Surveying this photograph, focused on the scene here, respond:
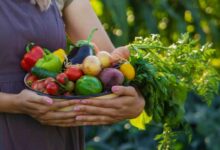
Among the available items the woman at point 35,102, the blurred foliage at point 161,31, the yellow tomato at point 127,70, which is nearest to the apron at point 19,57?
the woman at point 35,102

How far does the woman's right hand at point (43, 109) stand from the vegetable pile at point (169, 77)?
30 cm

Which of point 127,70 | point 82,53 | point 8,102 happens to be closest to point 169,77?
point 127,70

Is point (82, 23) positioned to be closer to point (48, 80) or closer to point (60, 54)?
point (60, 54)

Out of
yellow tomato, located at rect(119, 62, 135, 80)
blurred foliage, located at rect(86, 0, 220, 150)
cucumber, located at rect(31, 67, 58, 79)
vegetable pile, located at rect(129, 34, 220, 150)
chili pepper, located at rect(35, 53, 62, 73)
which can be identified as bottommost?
blurred foliage, located at rect(86, 0, 220, 150)

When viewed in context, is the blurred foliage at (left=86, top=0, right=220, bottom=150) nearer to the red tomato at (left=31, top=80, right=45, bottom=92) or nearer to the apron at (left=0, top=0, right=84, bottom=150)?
the apron at (left=0, top=0, right=84, bottom=150)

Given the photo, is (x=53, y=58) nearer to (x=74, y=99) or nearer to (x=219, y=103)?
(x=74, y=99)

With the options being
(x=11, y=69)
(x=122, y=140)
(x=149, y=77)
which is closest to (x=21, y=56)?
(x=11, y=69)

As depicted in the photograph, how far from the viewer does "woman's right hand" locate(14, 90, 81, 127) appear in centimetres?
242

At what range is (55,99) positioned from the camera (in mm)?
2438

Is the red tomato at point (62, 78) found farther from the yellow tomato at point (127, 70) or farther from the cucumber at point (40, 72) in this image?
the yellow tomato at point (127, 70)

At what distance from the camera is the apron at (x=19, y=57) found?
2.52 meters

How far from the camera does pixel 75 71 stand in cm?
249

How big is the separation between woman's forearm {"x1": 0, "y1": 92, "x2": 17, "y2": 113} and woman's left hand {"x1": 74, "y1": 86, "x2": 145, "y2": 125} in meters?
0.22

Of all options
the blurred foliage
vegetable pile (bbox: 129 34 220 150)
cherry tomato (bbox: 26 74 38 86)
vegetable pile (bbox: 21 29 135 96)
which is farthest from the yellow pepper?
the blurred foliage
